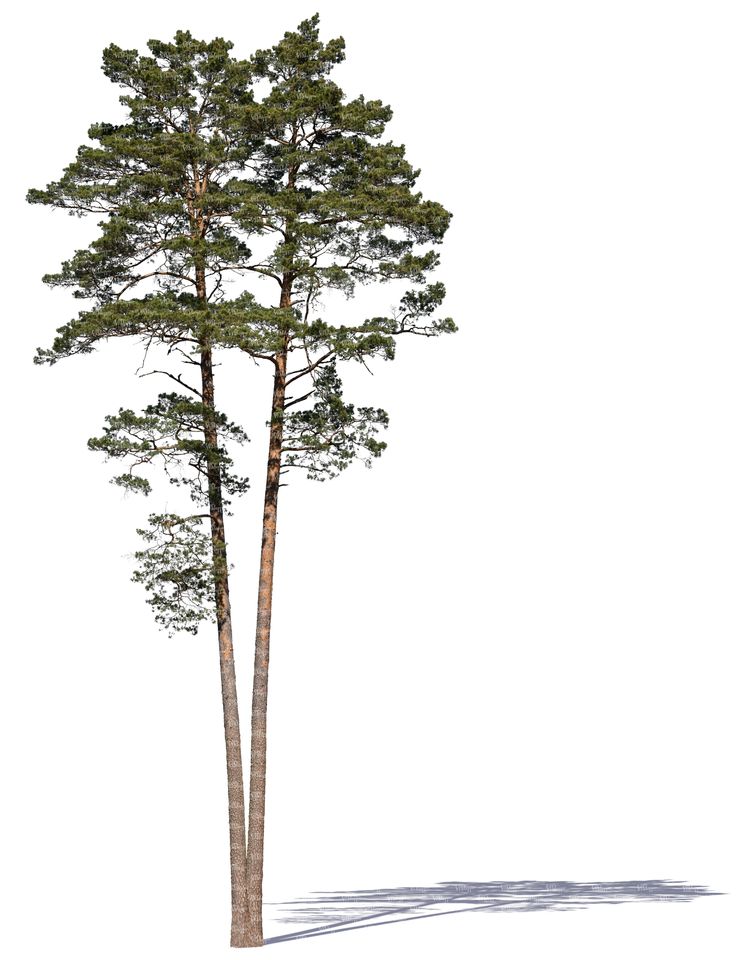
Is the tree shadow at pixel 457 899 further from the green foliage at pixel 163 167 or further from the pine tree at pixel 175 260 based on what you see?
the green foliage at pixel 163 167

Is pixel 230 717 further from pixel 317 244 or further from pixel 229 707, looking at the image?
pixel 317 244

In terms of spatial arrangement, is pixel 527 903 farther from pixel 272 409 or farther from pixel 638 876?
pixel 272 409

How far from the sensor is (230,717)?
25094 mm

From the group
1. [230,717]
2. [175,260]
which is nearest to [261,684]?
[230,717]

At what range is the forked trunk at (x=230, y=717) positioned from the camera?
2489 centimetres

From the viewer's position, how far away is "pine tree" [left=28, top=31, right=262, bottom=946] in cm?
2491

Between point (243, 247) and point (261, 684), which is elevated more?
point (243, 247)

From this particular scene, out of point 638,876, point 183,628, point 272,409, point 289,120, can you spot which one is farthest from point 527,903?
point 289,120

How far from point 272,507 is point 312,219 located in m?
4.87

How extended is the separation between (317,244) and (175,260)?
2.39 m

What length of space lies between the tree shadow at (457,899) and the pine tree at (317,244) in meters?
3.20

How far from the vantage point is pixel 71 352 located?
25.4 metres

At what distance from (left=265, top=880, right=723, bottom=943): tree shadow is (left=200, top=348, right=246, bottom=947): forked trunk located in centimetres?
171

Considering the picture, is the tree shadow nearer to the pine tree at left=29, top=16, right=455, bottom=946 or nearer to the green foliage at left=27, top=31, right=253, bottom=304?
the pine tree at left=29, top=16, right=455, bottom=946
